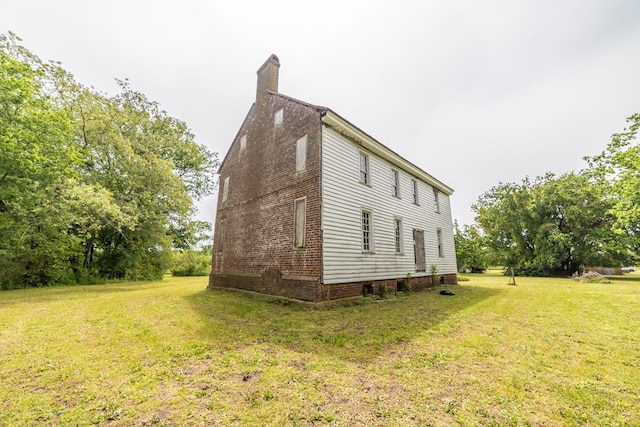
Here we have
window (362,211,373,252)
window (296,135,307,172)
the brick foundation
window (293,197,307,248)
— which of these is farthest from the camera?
window (362,211,373,252)

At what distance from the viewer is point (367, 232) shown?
11.4 meters

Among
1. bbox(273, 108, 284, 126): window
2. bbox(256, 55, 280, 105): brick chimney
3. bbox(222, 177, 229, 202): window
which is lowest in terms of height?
bbox(222, 177, 229, 202): window

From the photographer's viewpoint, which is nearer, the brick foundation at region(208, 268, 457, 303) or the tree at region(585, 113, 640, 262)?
the brick foundation at region(208, 268, 457, 303)

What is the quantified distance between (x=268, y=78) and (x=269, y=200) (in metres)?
6.97

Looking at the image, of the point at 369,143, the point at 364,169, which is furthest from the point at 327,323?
the point at 369,143

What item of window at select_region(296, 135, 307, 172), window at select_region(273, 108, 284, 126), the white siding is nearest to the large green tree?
the white siding

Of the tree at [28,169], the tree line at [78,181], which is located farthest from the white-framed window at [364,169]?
the tree at [28,169]

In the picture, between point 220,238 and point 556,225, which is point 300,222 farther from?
point 556,225

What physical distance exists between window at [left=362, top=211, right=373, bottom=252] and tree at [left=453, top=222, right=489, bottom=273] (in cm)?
3032

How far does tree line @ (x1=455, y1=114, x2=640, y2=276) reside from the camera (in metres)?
24.8

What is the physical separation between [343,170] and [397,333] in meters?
6.60

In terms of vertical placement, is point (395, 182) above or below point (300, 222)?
above

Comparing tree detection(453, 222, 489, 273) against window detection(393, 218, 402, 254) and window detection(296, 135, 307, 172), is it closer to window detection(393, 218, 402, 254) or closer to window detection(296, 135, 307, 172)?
window detection(393, 218, 402, 254)

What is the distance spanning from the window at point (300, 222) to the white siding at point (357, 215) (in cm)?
97
